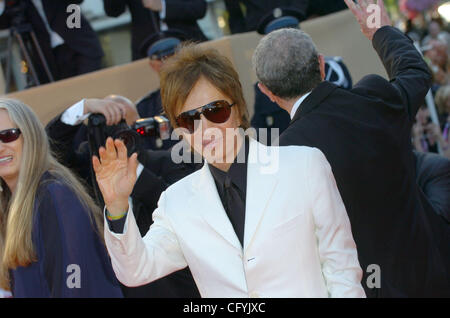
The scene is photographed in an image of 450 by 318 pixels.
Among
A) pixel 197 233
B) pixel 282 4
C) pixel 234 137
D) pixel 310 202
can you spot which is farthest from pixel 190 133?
pixel 282 4

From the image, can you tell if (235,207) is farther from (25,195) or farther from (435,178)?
(435,178)

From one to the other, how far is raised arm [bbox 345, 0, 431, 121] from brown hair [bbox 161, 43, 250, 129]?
72 centimetres

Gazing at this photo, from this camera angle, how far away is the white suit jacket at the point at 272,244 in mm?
1883

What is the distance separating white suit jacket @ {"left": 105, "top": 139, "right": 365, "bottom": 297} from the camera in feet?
6.18

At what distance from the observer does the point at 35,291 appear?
2.73 m

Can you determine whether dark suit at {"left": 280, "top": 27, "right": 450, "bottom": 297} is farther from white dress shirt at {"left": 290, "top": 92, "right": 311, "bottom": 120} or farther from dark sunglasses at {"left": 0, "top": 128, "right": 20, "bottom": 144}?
dark sunglasses at {"left": 0, "top": 128, "right": 20, "bottom": 144}

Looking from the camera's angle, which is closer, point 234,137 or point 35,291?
point 234,137

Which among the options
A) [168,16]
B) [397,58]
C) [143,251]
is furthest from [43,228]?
[168,16]

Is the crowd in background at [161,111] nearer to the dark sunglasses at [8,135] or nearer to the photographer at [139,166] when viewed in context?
the photographer at [139,166]

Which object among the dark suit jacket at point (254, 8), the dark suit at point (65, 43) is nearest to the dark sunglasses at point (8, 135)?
the dark suit at point (65, 43)

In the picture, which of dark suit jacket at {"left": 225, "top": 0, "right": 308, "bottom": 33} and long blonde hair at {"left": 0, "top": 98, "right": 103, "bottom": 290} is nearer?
long blonde hair at {"left": 0, "top": 98, "right": 103, "bottom": 290}

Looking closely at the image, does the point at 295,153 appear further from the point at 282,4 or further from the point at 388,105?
the point at 282,4

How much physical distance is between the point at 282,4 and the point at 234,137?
3.21 metres

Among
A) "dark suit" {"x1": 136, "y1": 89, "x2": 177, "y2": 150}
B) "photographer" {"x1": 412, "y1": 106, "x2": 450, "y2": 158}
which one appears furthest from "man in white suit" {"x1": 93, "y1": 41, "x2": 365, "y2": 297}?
"photographer" {"x1": 412, "y1": 106, "x2": 450, "y2": 158}
